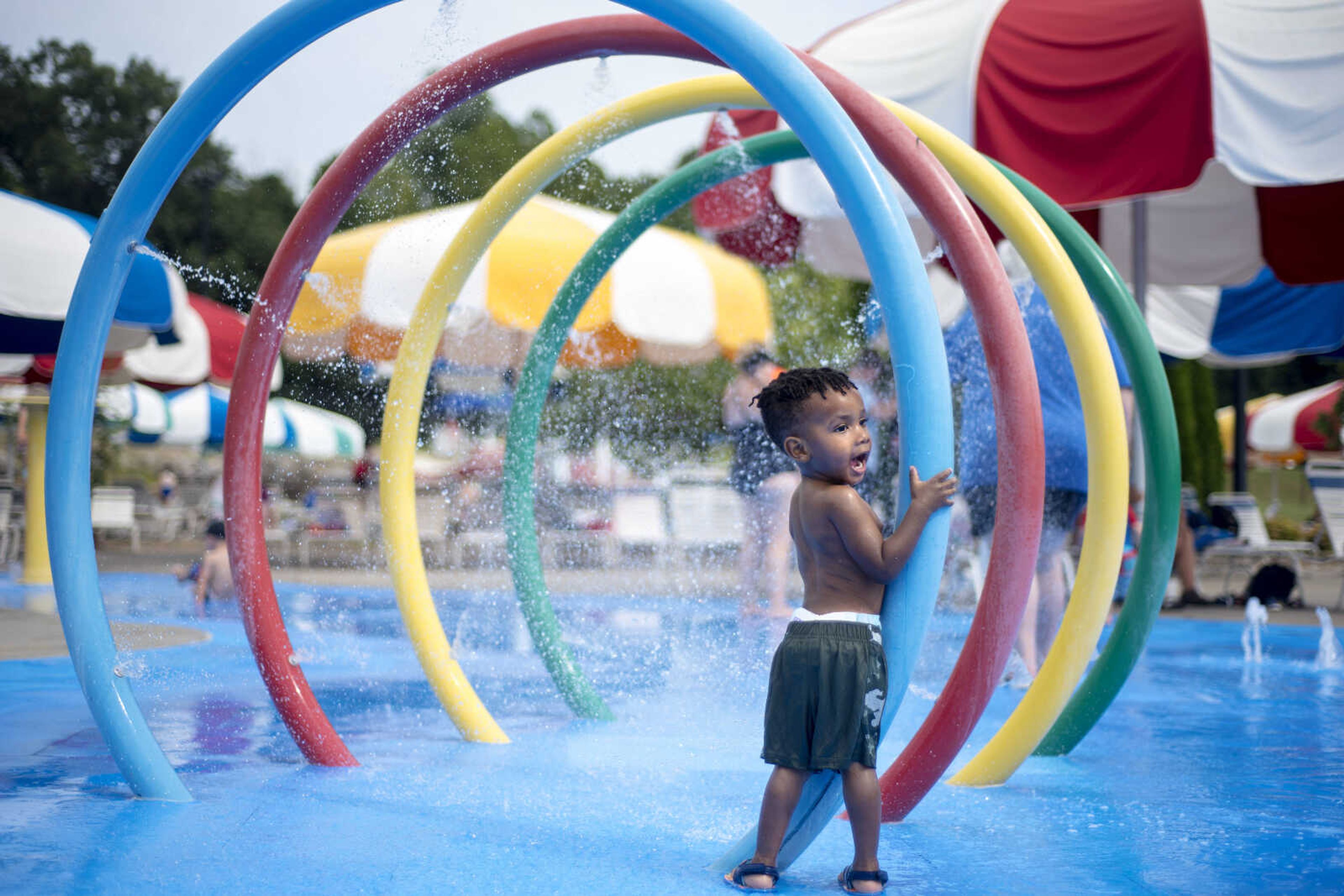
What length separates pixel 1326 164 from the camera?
5.26 m

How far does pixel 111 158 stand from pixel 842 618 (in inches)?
1287

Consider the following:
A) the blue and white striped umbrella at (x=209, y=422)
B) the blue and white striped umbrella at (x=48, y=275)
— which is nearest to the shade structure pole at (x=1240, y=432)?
the blue and white striped umbrella at (x=48, y=275)

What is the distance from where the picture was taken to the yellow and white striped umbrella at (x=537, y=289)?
863 centimetres

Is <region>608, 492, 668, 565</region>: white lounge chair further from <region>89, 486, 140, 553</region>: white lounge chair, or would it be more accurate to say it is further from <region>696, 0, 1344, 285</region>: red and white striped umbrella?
<region>89, 486, 140, 553</region>: white lounge chair

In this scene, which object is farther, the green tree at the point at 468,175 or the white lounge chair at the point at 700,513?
the white lounge chair at the point at 700,513

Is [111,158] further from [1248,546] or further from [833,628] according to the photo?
[833,628]

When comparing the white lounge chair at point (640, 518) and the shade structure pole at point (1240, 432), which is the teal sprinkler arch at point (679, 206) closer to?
the white lounge chair at point (640, 518)

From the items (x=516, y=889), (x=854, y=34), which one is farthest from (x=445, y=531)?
(x=516, y=889)

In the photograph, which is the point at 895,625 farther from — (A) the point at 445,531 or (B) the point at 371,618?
(A) the point at 445,531

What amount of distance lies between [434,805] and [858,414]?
1773 mm

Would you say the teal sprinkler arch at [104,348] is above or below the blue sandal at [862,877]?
above

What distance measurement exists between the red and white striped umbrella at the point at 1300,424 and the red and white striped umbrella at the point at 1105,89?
59.9ft

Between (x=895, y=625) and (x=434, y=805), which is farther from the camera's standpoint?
(x=434, y=805)

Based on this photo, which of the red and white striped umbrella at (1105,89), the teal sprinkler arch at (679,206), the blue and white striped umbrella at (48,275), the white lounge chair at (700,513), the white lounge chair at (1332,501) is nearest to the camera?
the teal sprinkler arch at (679,206)
